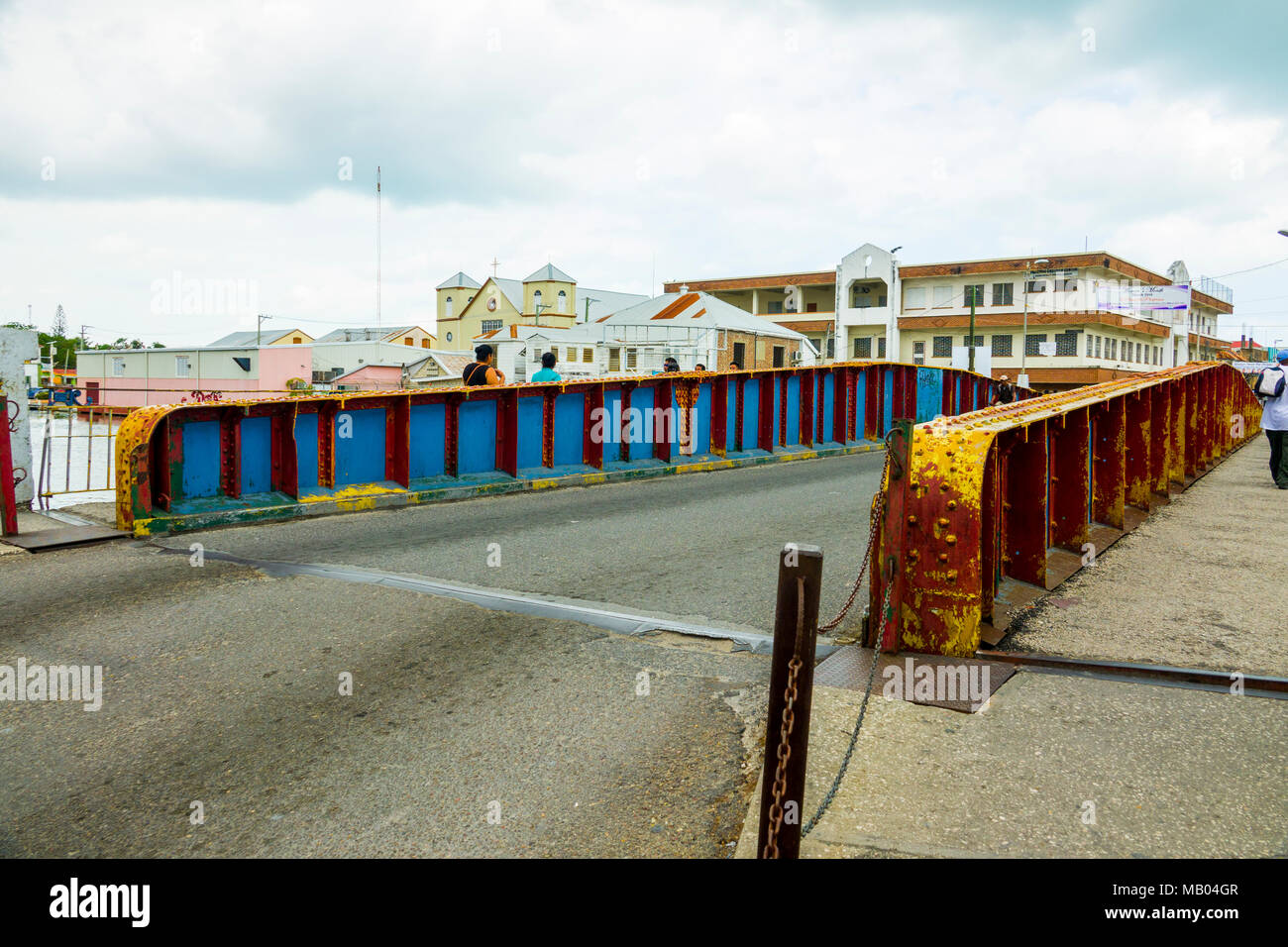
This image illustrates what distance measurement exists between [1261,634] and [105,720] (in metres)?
6.39

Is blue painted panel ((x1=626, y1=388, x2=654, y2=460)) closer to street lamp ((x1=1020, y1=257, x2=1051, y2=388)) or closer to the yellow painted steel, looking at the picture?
the yellow painted steel

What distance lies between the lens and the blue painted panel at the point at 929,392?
21.2 m

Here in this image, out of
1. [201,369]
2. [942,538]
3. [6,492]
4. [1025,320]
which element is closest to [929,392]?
[942,538]

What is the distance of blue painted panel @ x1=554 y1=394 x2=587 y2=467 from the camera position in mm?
13172

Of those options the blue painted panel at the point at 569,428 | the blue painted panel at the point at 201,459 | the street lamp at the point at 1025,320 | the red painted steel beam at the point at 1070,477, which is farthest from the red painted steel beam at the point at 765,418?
the street lamp at the point at 1025,320

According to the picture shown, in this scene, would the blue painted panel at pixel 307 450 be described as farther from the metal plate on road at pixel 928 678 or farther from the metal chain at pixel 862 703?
the metal plate on road at pixel 928 678

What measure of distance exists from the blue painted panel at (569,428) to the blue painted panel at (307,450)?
3609 mm

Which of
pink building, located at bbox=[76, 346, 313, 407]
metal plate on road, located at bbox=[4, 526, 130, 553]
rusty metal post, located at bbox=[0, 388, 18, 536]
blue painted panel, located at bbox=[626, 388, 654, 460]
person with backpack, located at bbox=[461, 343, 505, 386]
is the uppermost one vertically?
pink building, located at bbox=[76, 346, 313, 407]

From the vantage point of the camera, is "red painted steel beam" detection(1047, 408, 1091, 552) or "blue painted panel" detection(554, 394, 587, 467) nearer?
"red painted steel beam" detection(1047, 408, 1091, 552)

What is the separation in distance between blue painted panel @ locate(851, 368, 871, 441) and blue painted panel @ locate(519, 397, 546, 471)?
854 cm

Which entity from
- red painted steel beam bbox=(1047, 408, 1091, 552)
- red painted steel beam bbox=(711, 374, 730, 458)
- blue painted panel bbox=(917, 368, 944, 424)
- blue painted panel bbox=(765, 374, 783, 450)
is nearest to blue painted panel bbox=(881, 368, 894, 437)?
blue painted panel bbox=(917, 368, 944, 424)

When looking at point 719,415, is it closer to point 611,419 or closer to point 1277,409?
point 611,419
